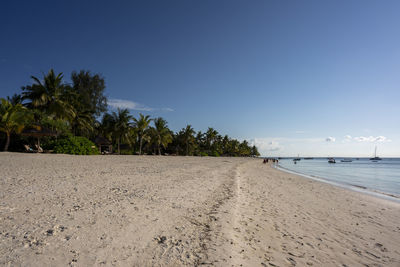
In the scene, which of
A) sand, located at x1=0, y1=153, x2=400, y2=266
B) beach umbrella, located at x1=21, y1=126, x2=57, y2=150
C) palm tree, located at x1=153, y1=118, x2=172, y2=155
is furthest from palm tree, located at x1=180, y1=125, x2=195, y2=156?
sand, located at x1=0, y1=153, x2=400, y2=266

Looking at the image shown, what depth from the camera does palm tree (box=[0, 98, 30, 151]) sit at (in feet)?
69.2

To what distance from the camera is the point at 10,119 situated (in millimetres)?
21188

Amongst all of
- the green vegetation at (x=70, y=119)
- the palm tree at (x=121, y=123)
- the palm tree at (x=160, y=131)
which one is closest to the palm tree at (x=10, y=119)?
the green vegetation at (x=70, y=119)

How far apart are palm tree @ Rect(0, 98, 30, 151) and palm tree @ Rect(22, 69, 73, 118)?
3644mm

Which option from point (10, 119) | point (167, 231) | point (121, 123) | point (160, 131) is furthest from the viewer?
point (160, 131)

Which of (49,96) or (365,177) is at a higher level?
(49,96)

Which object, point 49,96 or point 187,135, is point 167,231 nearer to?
point 49,96

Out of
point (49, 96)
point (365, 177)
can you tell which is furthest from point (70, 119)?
point (365, 177)

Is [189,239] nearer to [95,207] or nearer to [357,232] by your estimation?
[95,207]

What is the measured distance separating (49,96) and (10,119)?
262 inches

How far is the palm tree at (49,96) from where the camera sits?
26.1 meters

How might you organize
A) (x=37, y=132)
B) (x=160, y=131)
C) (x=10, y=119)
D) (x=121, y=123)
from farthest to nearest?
1. (x=160, y=131)
2. (x=121, y=123)
3. (x=37, y=132)
4. (x=10, y=119)

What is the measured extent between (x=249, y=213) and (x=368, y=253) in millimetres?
2493

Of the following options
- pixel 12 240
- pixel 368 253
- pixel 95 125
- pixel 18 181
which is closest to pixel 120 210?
pixel 12 240
